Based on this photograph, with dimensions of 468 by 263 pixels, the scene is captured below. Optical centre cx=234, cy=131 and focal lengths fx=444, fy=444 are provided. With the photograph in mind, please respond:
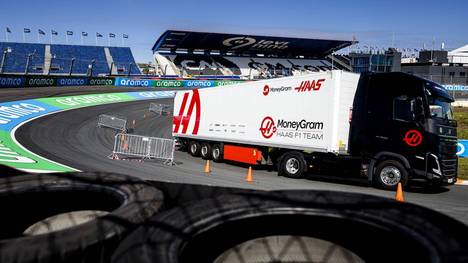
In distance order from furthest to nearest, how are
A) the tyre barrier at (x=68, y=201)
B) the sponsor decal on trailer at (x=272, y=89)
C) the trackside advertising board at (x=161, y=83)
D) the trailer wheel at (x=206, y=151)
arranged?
1. the trackside advertising board at (x=161, y=83)
2. the trailer wheel at (x=206, y=151)
3. the sponsor decal on trailer at (x=272, y=89)
4. the tyre barrier at (x=68, y=201)

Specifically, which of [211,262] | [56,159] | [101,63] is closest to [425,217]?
[211,262]

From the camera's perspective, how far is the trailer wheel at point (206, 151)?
72.8ft

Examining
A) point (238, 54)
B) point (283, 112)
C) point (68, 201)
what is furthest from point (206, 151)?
point (238, 54)

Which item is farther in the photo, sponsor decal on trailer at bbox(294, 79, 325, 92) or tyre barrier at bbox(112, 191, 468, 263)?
sponsor decal on trailer at bbox(294, 79, 325, 92)

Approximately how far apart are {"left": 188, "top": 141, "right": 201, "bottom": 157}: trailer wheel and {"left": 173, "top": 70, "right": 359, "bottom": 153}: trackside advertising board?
1.72 ft

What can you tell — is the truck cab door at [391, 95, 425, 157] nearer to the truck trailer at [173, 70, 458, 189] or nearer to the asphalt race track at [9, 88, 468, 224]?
the truck trailer at [173, 70, 458, 189]

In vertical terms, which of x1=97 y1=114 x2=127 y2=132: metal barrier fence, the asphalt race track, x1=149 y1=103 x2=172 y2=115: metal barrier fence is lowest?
the asphalt race track

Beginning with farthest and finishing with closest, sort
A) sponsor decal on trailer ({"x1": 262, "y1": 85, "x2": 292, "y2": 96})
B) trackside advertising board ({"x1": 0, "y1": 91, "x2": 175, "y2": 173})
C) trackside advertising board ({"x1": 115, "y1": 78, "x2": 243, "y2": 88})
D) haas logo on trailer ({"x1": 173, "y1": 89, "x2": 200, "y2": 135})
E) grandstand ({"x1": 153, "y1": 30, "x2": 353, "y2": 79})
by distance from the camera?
1. grandstand ({"x1": 153, "y1": 30, "x2": 353, "y2": 79})
2. trackside advertising board ({"x1": 115, "y1": 78, "x2": 243, "y2": 88})
3. haas logo on trailer ({"x1": 173, "y1": 89, "x2": 200, "y2": 135})
4. sponsor decal on trailer ({"x1": 262, "y1": 85, "x2": 292, "y2": 96})
5. trackside advertising board ({"x1": 0, "y1": 91, "x2": 175, "y2": 173})

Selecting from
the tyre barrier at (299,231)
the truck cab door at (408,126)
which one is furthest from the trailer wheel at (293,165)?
the tyre barrier at (299,231)

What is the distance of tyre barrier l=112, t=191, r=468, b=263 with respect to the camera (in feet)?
8.69

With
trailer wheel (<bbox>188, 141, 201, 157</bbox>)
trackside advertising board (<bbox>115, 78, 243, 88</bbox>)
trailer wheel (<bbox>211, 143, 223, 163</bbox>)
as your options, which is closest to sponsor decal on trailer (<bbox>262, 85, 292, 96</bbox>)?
trailer wheel (<bbox>211, 143, 223, 163</bbox>)

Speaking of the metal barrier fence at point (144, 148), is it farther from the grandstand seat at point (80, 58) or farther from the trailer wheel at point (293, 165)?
the grandstand seat at point (80, 58)

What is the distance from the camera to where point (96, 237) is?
2.64 meters

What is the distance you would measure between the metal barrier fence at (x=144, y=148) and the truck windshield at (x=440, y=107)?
37.1 feet
